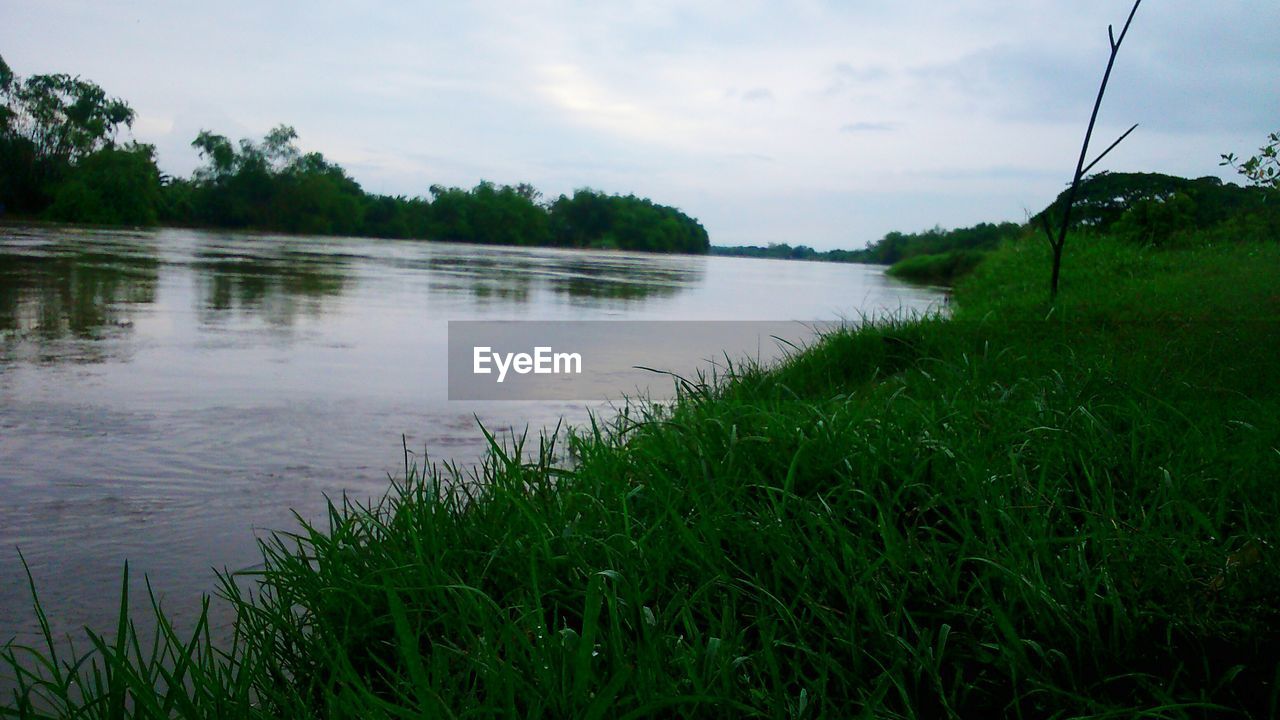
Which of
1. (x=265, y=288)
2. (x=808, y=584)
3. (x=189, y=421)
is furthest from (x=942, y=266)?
(x=808, y=584)

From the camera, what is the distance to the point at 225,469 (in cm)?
406

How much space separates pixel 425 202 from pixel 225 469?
90817 mm

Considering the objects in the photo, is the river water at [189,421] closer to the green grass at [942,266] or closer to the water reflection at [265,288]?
the water reflection at [265,288]

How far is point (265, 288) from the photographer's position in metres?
13.9

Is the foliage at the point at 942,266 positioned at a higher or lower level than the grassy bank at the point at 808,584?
higher

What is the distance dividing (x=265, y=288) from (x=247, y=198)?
70040 millimetres

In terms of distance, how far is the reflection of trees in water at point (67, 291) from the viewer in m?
8.12

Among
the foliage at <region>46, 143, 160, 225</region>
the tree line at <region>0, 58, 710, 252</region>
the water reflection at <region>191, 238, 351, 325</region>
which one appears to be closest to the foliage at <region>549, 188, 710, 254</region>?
the tree line at <region>0, 58, 710, 252</region>

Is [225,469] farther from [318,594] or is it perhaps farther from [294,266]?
[294,266]

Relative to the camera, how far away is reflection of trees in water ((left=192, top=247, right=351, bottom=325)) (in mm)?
10461

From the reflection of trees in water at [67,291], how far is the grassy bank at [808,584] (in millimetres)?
6175

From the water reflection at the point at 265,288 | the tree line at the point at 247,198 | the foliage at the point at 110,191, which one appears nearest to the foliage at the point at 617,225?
the tree line at the point at 247,198

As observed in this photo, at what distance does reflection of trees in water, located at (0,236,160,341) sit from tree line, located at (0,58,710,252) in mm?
42301

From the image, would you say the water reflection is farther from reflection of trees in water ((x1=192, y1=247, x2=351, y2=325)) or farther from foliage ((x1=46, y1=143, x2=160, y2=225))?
foliage ((x1=46, y1=143, x2=160, y2=225))
